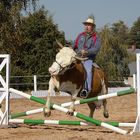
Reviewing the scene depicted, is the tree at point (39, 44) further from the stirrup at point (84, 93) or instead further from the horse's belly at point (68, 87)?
the horse's belly at point (68, 87)

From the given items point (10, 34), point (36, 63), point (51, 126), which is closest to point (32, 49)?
point (36, 63)

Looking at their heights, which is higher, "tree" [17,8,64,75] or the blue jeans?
"tree" [17,8,64,75]

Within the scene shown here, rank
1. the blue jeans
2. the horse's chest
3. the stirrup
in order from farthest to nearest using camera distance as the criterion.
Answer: the blue jeans → the stirrup → the horse's chest

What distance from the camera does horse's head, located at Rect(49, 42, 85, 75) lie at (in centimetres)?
805

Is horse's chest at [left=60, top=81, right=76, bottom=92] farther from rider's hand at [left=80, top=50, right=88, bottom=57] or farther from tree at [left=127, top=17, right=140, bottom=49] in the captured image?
tree at [left=127, top=17, right=140, bottom=49]

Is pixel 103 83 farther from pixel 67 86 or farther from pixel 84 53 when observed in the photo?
pixel 67 86

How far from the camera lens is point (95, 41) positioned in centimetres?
955

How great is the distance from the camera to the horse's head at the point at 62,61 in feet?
26.4

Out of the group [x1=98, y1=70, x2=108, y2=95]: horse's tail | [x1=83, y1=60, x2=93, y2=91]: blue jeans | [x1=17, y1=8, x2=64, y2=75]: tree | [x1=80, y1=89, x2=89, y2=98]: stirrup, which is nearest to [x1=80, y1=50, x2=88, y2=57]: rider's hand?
[x1=83, y1=60, x2=93, y2=91]: blue jeans

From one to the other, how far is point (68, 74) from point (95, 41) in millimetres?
1276

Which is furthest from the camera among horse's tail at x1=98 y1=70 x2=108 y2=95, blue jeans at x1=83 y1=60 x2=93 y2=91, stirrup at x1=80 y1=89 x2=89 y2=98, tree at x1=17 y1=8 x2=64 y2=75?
tree at x1=17 y1=8 x2=64 y2=75

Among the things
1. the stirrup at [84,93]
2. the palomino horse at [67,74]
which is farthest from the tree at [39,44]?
the palomino horse at [67,74]

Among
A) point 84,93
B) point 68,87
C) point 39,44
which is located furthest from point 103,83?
point 39,44

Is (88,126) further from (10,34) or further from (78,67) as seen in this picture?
(10,34)
